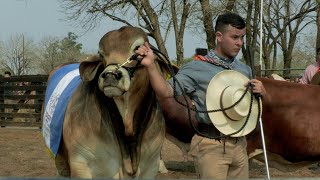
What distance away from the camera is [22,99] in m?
16.5

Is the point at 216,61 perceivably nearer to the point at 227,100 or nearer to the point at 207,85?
the point at 207,85

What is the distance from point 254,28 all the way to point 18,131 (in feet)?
48.8

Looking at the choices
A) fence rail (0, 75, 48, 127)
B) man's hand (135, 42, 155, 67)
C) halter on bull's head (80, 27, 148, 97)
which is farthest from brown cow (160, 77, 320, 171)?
fence rail (0, 75, 48, 127)

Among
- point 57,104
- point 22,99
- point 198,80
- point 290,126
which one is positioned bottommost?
point 22,99

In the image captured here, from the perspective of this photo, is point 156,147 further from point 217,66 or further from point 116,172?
point 217,66

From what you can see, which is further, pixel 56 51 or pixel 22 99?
pixel 56 51

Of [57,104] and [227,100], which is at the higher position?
[227,100]

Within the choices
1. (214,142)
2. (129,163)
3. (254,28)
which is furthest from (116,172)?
(254,28)

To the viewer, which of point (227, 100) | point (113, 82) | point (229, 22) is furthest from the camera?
point (229, 22)

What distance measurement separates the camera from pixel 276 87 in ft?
21.9

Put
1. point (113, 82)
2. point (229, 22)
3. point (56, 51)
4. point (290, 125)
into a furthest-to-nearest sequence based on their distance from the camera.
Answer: point (56, 51)
point (290, 125)
point (229, 22)
point (113, 82)

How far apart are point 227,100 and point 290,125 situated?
3105mm

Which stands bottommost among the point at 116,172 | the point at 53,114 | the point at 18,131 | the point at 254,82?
the point at 18,131

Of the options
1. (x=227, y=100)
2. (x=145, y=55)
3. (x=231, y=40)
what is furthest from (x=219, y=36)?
(x=145, y=55)
